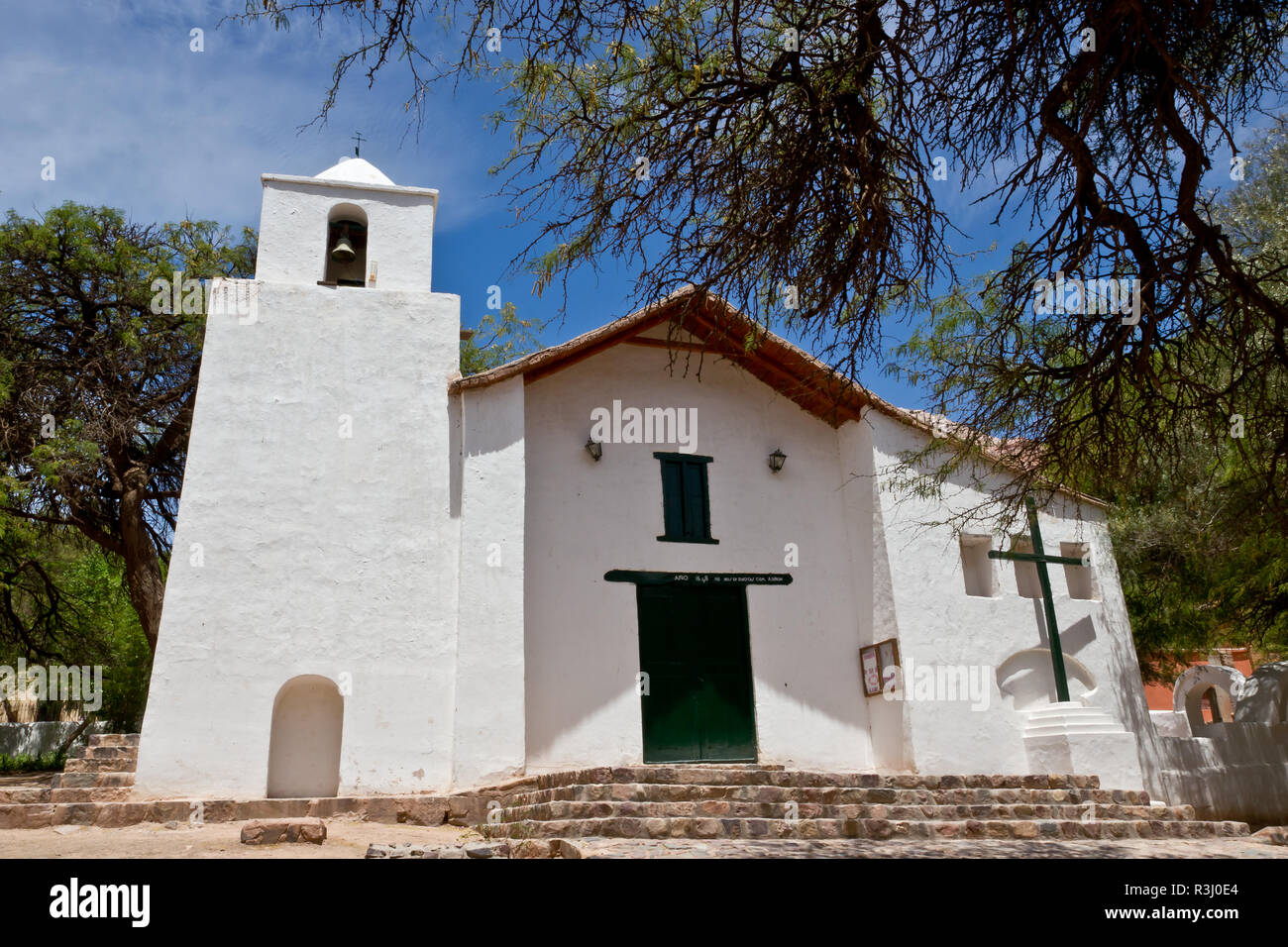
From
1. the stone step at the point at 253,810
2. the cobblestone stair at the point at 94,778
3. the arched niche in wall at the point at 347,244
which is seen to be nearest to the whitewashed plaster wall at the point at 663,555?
the stone step at the point at 253,810

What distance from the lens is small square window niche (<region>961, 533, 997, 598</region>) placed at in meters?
12.5

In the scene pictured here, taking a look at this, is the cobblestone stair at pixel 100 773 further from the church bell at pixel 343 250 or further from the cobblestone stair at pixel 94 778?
the church bell at pixel 343 250

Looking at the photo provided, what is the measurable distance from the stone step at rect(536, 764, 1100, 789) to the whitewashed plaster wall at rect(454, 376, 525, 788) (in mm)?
802

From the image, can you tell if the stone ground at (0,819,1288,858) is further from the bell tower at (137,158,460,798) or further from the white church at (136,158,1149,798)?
the white church at (136,158,1149,798)

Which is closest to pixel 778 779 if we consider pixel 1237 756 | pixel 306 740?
pixel 306 740

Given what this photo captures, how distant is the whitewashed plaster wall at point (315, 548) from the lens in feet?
32.1

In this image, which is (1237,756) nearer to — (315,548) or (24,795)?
(315,548)

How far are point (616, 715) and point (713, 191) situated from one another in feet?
23.0

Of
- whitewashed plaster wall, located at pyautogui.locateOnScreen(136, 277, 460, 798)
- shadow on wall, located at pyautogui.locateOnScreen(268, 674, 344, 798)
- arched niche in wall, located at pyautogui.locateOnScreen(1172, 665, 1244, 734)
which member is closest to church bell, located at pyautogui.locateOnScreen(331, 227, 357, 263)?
whitewashed plaster wall, located at pyautogui.locateOnScreen(136, 277, 460, 798)

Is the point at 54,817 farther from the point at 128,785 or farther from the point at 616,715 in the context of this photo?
the point at 616,715

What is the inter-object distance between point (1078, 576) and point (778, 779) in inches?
240

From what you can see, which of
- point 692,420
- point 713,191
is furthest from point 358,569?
point 713,191

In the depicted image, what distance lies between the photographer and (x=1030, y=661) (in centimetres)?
1209

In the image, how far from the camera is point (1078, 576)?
1290 centimetres
